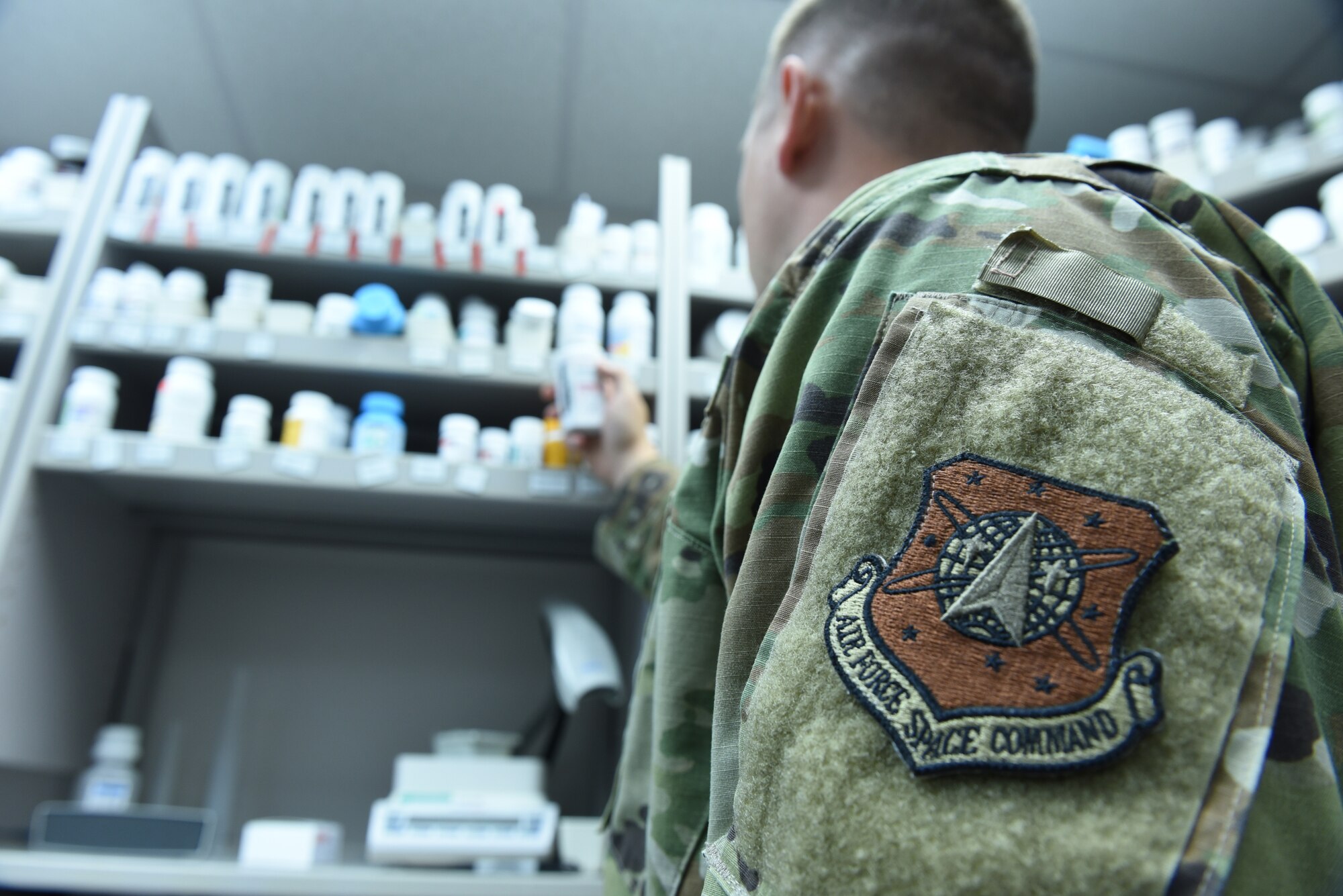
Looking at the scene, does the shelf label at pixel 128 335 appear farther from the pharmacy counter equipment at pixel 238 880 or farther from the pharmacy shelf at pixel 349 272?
the pharmacy counter equipment at pixel 238 880

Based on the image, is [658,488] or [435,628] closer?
[658,488]

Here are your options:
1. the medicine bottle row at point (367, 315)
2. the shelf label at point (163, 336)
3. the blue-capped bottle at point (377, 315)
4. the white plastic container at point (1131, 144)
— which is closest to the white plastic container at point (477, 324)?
the medicine bottle row at point (367, 315)

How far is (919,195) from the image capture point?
1.65ft

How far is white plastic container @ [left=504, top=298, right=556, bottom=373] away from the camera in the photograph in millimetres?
1386

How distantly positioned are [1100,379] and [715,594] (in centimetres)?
27

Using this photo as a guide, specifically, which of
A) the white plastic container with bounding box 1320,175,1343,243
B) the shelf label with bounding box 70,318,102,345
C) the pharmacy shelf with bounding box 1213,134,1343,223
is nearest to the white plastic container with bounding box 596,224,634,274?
the shelf label with bounding box 70,318,102,345

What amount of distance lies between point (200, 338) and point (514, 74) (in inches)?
38.1

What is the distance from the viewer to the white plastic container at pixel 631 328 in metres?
1.42

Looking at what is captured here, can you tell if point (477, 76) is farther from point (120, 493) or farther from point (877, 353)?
point (877, 353)

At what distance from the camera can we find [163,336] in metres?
1.31

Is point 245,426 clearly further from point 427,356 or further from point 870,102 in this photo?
point 870,102

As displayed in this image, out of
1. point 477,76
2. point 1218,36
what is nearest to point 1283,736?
point 477,76

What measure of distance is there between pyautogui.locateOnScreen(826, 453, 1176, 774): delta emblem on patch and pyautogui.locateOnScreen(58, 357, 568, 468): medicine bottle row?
39.8 inches

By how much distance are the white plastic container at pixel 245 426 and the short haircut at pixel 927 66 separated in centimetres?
90
